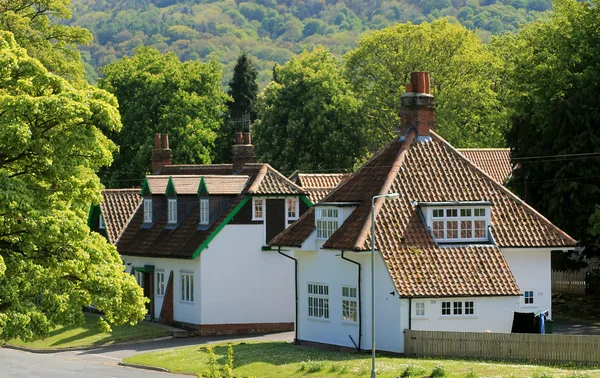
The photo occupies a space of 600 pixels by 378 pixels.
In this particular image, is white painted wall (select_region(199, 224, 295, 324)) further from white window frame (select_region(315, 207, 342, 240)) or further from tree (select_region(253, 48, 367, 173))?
tree (select_region(253, 48, 367, 173))

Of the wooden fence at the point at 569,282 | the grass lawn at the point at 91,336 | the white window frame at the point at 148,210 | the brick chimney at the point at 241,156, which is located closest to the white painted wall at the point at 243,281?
the grass lawn at the point at 91,336

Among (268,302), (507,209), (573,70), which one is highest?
(573,70)

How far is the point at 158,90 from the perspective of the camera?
97688 mm

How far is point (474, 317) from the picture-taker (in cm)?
4853

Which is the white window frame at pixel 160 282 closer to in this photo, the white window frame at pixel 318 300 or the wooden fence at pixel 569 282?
the white window frame at pixel 318 300

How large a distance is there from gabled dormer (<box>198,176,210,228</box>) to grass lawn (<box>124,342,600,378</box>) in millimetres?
10047

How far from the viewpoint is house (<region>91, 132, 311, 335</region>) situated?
200 ft

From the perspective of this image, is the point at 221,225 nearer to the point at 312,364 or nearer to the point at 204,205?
the point at 204,205

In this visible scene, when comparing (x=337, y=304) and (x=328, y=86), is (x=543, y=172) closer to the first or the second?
(x=337, y=304)

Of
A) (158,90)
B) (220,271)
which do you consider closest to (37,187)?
(220,271)

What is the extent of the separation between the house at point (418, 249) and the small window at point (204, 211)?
933 centimetres

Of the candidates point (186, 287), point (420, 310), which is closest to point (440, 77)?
point (186, 287)

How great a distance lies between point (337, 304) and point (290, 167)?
47824 millimetres

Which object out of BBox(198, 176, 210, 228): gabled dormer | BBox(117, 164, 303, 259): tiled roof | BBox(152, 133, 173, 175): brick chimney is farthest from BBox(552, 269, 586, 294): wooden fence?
BBox(152, 133, 173, 175): brick chimney
